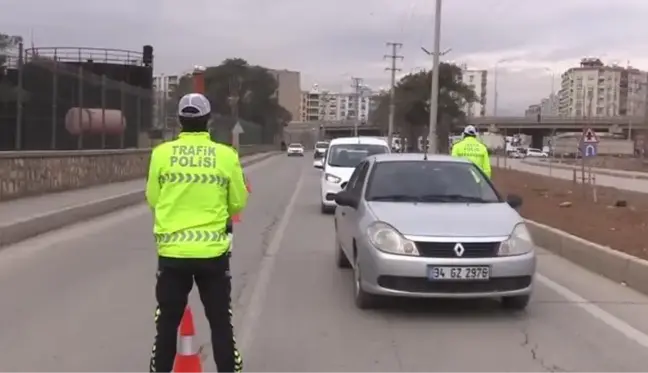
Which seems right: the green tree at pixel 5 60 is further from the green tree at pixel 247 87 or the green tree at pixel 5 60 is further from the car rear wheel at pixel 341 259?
the green tree at pixel 247 87

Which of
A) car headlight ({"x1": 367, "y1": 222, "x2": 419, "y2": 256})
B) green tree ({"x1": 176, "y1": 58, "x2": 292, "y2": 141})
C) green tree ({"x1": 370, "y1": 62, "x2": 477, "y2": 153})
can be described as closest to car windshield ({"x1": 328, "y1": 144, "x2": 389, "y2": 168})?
car headlight ({"x1": 367, "y1": 222, "x2": 419, "y2": 256})

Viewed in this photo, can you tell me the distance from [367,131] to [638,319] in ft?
464

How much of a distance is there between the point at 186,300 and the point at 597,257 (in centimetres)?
746

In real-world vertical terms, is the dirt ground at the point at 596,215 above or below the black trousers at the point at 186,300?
below

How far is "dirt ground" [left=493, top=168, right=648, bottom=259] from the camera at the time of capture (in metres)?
13.0

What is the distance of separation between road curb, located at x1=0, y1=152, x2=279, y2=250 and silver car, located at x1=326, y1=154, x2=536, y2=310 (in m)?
6.95

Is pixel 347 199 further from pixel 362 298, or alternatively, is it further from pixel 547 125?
pixel 547 125

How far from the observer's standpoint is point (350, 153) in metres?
21.0

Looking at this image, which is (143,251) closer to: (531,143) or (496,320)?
(496,320)

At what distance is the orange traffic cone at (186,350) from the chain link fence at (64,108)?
15.0m

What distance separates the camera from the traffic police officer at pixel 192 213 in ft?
16.3

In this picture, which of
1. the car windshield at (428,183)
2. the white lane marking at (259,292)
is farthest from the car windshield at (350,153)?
the car windshield at (428,183)

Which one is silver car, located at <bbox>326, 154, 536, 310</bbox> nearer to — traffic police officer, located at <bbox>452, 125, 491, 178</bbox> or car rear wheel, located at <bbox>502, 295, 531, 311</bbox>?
car rear wheel, located at <bbox>502, 295, 531, 311</bbox>

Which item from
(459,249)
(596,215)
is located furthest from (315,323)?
(596,215)
